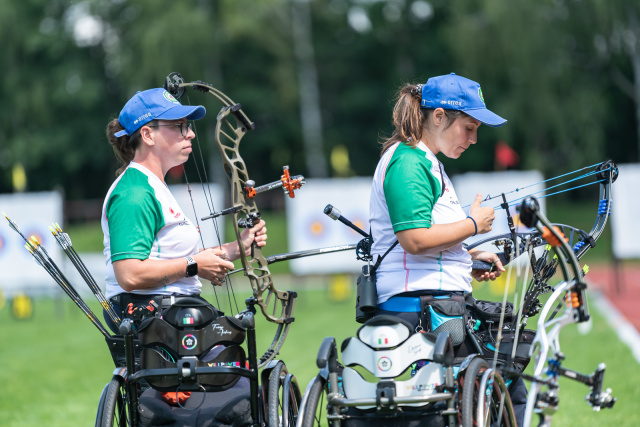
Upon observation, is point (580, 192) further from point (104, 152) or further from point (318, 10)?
point (104, 152)

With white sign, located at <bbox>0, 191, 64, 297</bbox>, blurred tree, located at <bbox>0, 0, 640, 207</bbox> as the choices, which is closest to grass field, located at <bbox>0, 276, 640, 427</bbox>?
white sign, located at <bbox>0, 191, 64, 297</bbox>

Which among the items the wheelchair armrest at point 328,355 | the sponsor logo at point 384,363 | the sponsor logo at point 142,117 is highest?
the sponsor logo at point 142,117

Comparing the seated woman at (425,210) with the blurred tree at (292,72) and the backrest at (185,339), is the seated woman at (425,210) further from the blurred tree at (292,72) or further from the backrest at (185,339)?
the blurred tree at (292,72)

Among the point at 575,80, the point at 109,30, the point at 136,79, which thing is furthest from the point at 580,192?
the point at 109,30

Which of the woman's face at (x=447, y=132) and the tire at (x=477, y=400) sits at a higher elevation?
the woman's face at (x=447, y=132)

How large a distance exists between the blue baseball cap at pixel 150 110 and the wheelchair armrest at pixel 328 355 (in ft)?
3.49

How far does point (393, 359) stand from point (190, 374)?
71 cm

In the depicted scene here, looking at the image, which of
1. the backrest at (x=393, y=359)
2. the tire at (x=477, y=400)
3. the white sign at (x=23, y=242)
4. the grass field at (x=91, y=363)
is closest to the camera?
the tire at (x=477, y=400)

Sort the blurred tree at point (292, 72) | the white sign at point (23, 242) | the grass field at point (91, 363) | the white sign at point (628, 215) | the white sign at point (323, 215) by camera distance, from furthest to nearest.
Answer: the blurred tree at point (292, 72) < the white sign at point (323, 215) < the white sign at point (23, 242) < the white sign at point (628, 215) < the grass field at point (91, 363)

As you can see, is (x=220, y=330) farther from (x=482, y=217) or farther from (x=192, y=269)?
(x=482, y=217)

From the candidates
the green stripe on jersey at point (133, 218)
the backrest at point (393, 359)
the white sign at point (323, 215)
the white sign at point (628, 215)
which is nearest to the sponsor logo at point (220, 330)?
the green stripe on jersey at point (133, 218)

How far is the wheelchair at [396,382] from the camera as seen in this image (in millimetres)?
3051

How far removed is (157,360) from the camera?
3.29 m

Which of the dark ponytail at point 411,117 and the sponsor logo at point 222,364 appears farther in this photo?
the dark ponytail at point 411,117
